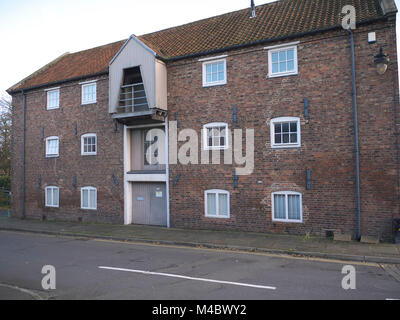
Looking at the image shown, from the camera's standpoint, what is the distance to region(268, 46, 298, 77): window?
12422 mm

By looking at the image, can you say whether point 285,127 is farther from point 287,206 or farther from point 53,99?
point 53,99

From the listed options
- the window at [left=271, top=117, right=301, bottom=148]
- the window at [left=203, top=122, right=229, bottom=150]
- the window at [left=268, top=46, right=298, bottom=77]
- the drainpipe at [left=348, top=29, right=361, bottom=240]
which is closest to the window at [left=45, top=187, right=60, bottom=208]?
the window at [left=203, top=122, right=229, bottom=150]

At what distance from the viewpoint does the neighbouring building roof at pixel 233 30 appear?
12477mm

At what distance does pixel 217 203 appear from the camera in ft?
44.5

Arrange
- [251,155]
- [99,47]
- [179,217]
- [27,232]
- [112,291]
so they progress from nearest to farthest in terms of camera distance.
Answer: [112,291] → [251,155] → [179,217] → [27,232] → [99,47]

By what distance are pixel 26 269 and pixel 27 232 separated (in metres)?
8.11

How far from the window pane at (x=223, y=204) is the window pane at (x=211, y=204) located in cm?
23

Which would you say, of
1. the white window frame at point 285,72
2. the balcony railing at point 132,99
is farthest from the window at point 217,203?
the white window frame at point 285,72

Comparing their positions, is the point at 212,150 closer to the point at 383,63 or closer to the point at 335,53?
the point at 335,53

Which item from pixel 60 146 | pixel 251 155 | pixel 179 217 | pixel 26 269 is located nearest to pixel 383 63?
pixel 251 155

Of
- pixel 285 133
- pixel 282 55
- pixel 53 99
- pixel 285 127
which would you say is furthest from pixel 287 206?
pixel 53 99

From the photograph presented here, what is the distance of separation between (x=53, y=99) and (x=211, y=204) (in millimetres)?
11890

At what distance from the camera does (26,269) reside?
823 centimetres

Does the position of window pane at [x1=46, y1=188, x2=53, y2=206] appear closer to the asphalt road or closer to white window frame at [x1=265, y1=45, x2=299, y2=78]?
the asphalt road
